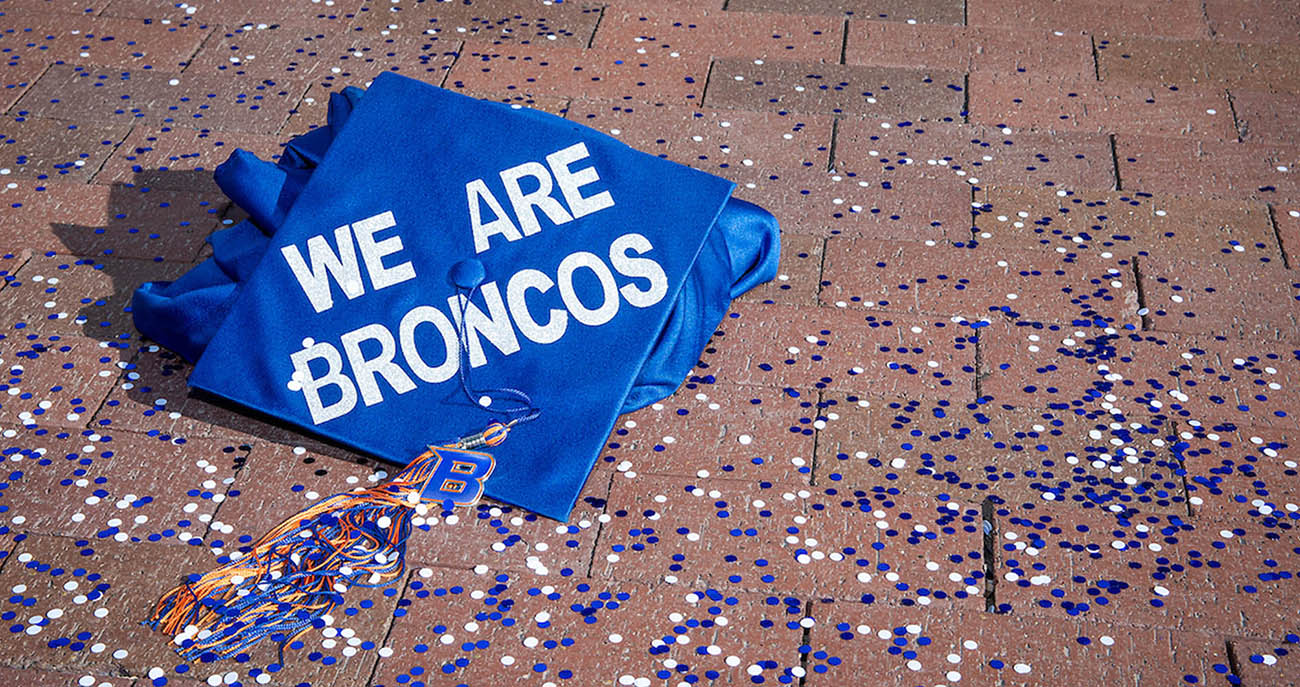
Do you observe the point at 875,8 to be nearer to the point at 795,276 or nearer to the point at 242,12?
the point at 795,276

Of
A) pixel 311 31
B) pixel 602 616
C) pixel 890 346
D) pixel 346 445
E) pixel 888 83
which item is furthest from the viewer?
pixel 311 31

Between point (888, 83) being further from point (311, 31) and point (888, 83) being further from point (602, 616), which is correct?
point (602, 616)

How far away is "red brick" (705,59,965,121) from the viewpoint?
4.50 m

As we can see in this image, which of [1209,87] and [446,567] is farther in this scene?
[1209,87]

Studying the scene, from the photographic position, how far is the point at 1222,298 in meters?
3.67

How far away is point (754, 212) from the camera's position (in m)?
3.56

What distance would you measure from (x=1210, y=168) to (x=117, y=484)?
310 cm

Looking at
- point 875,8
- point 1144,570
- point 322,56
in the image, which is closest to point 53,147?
point 322,56

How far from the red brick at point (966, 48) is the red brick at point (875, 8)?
59 millimetres

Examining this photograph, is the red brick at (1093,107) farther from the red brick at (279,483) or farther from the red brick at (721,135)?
the red brick at (279,483)

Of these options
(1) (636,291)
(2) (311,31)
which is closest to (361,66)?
(2) (311,31)

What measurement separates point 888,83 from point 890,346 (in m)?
1.46

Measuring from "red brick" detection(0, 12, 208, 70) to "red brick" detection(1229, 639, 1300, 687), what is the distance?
142 inches

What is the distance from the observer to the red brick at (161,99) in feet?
14.4
